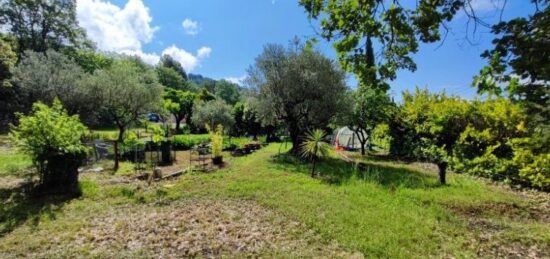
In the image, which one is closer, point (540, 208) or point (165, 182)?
point (540, 208)

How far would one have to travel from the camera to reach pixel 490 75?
3.32 meters

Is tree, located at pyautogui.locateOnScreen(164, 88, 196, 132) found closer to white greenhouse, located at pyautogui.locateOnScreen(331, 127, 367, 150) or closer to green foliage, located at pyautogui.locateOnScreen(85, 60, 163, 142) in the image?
green foliage, located at pyautogui.locateOnScreen(85, 60, 163, 142)

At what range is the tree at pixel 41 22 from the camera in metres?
28.3

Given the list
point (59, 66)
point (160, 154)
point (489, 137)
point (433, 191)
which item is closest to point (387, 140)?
point (489, 137)

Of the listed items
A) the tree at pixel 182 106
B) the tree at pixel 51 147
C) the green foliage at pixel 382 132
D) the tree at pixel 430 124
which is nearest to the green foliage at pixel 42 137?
the tree at pixel 51 147

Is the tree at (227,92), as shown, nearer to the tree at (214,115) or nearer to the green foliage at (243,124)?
the green foliage at (243,124)

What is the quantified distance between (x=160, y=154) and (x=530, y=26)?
13.3 m

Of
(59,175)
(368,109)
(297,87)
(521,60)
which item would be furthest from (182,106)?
(521,60)

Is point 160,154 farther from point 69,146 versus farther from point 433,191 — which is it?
point 433,191

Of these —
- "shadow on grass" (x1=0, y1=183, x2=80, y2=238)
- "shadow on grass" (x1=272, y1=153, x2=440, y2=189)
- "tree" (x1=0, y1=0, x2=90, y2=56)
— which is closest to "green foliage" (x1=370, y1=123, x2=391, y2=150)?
"shadow on grass" (x1=272, y1=153, x2=440, y2=189)

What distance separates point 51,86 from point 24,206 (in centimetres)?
1465

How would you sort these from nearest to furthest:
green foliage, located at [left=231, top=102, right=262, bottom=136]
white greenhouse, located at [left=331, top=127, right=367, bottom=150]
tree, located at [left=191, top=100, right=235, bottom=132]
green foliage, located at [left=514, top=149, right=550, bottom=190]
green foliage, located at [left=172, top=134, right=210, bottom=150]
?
green foliage, located at [left=514, top=149, right=550, bottom=190], green foliage, located at [left=172, top=134, right=210, bottom=150], white greenhouse, located at [left=331, top=127, right=367, bottom=150], tree, located at [left=191, top=100, right=235, bottom=132], green foliage, located at [left=231, top=102, right=262, bottom=136]

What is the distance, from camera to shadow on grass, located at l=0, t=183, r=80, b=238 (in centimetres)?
534

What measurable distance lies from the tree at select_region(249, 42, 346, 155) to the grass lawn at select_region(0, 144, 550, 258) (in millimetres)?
6661
